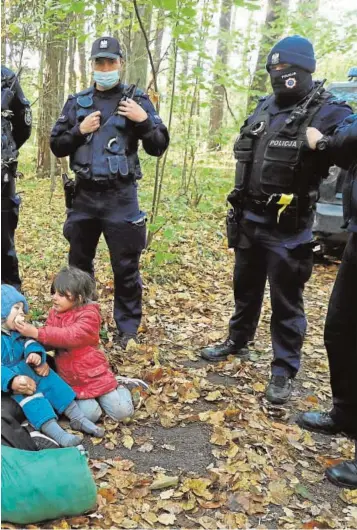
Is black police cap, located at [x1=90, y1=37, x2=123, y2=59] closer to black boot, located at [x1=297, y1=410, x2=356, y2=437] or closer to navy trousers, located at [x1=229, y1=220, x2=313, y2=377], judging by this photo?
navy trousers, located at [x1=229, y1=220, x2=313, y2=377]

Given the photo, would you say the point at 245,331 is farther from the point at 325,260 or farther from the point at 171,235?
the point at 325,260

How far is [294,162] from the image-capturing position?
3.44m

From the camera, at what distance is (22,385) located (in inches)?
112

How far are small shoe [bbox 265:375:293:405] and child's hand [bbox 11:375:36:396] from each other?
1.78 m

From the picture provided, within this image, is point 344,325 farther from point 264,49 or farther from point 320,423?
point 264,49

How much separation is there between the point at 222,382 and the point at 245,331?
542 millimetres

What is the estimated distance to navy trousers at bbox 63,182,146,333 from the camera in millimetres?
4031

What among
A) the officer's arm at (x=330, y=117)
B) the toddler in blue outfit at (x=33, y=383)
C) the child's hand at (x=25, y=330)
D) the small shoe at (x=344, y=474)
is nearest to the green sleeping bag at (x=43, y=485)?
the toddler in blue outfit at (x=33, y=383)

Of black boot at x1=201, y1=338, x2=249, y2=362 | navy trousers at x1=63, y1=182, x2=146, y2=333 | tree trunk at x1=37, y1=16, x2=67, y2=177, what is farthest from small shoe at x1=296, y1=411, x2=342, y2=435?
tree trunk at x1=37, y1=16, x2=67, y2=177

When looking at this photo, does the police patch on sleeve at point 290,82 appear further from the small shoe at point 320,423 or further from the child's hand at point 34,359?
the child's hand at point 34,359

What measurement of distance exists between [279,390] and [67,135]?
2.59m

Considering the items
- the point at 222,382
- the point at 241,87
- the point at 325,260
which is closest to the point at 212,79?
the point at 241,87

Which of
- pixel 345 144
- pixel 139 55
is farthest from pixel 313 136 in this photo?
pixel 139 55

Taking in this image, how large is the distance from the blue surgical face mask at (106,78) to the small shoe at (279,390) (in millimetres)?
2622
